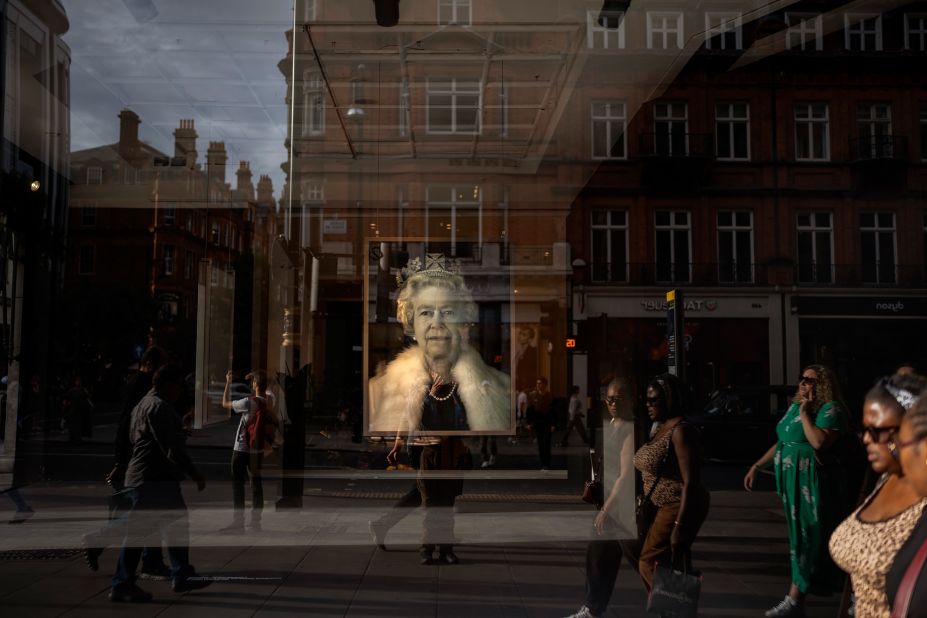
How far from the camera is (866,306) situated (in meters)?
8.01

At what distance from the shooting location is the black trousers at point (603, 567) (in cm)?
473

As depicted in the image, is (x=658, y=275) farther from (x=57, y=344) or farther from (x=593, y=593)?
(x=57, y=344)

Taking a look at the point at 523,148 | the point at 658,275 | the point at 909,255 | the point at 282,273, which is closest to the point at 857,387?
the point at 909,255

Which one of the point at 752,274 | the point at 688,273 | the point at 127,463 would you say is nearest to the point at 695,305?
the point at 688,273

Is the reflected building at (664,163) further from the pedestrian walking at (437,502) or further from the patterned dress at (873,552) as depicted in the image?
the patterned dress at (873,552)

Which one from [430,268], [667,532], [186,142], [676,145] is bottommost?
[667,532]

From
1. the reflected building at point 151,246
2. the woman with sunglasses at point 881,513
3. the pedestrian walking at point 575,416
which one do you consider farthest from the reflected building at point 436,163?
the woman with sunglasses at point 881,513

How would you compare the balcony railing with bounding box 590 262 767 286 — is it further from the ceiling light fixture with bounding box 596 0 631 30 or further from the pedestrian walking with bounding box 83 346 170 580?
the pedestrian walking with bounding box 83 346 170 580

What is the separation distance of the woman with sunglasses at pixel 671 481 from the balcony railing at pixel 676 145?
4855 millimetres

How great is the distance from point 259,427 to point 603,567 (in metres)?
4.63

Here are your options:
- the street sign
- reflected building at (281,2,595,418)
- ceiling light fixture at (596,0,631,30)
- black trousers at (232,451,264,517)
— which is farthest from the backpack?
ceiling light fixture at (596,0,631,30)

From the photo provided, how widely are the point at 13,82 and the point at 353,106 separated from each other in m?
3.71

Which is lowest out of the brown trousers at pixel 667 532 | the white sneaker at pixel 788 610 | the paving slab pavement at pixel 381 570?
the paving slab pavement at pixel 381 570

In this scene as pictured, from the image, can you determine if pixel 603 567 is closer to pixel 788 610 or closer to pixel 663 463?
pixel 663 463
